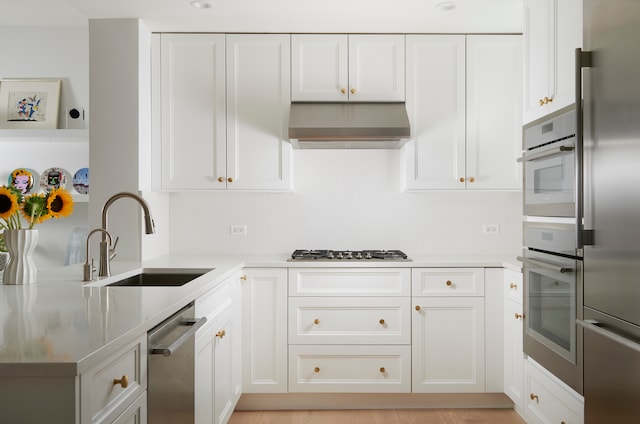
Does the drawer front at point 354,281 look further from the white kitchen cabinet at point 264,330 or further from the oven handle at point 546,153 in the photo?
the oven handle at point 546,153

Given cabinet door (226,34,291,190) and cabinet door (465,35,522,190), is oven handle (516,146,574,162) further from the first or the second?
cabinet door (226,34,291,190)

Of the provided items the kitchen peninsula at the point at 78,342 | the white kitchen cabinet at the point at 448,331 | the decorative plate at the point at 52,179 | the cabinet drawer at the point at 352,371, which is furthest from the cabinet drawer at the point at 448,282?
the decorative plate at the point at 52,179

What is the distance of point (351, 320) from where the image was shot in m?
2.99

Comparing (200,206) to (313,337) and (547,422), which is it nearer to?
(313,337)

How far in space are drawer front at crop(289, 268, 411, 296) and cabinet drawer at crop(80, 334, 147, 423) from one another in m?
1.66

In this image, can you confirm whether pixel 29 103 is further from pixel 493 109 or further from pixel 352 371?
pixel 493 109

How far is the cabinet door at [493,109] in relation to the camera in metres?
3.18

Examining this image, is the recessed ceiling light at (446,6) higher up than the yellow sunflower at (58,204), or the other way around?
the recessed ceiling light at (446,6)

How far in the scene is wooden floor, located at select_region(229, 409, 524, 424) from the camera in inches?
114

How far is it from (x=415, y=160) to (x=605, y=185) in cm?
163

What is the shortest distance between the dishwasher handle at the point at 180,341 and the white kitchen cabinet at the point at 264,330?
107 cm

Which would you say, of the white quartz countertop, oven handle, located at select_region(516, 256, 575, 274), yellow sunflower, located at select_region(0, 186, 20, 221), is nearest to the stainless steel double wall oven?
oven handle, located at select_region(516, 256, 575, 274)

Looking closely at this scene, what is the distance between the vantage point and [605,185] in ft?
5.32

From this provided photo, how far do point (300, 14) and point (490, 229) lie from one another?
1.93m
